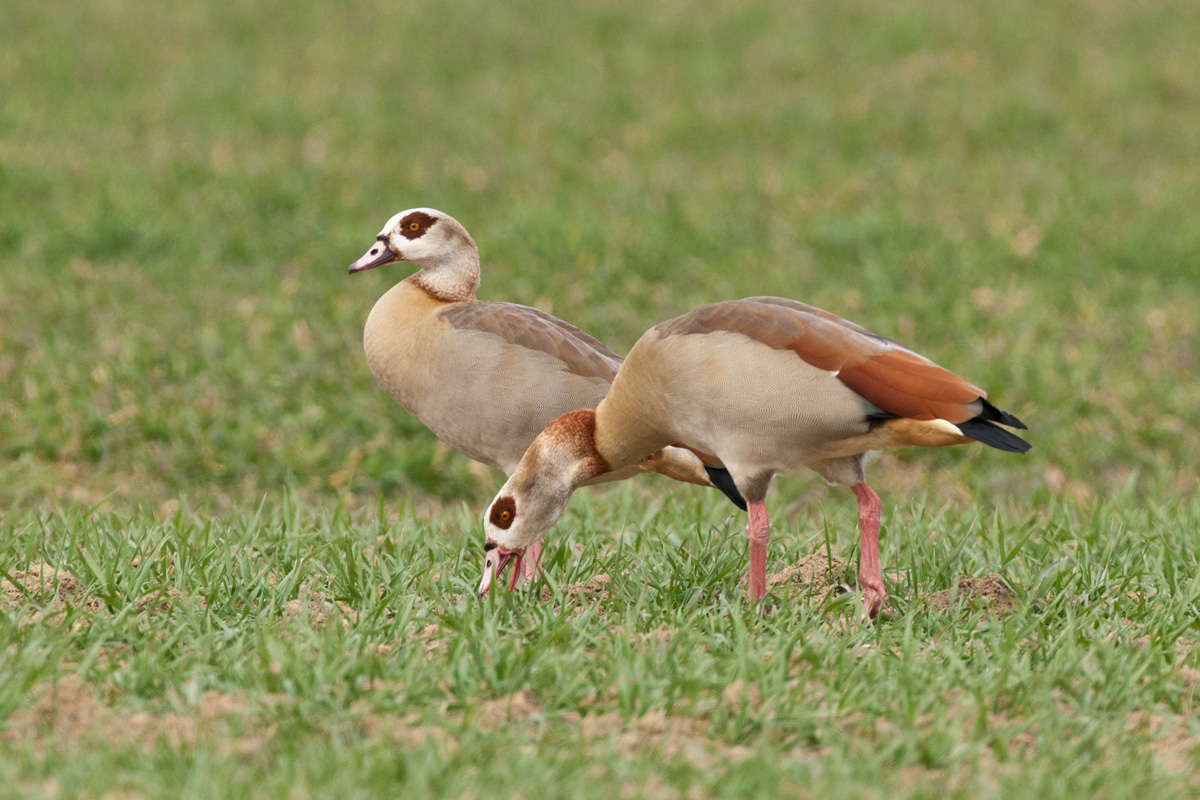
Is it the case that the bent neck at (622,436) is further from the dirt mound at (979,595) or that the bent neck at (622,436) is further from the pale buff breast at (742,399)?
the dirt mound at (979,595)

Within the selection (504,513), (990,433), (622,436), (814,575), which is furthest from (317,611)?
(990,433)

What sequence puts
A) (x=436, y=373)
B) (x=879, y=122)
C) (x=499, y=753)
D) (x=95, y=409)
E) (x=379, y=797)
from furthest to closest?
1. (x=879, y=122)
2. (x=95, y=409)
3. (x=436, y=373)
4. (x=499, y=753)
5. (x=379, y=797)

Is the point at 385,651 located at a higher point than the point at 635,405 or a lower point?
lower

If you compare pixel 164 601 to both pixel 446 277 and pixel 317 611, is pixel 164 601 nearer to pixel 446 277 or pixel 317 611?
pixel 317 611

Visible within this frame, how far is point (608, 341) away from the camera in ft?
29.0

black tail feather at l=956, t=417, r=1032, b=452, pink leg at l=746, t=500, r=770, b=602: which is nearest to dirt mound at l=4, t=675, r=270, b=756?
pink leg at l=746, t=500, r=770, b=602

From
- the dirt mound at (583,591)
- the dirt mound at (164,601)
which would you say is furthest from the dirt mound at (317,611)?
the dirt mound at (583,591)

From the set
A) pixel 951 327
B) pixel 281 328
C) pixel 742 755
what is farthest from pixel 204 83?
pixel 742 755

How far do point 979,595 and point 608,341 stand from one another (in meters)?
4.33

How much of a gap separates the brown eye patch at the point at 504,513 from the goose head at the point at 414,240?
1.12 m

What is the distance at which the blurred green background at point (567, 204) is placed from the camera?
7664 millimetres

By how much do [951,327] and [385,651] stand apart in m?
5.80

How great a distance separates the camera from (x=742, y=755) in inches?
144

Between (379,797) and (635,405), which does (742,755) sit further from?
(635,405)
